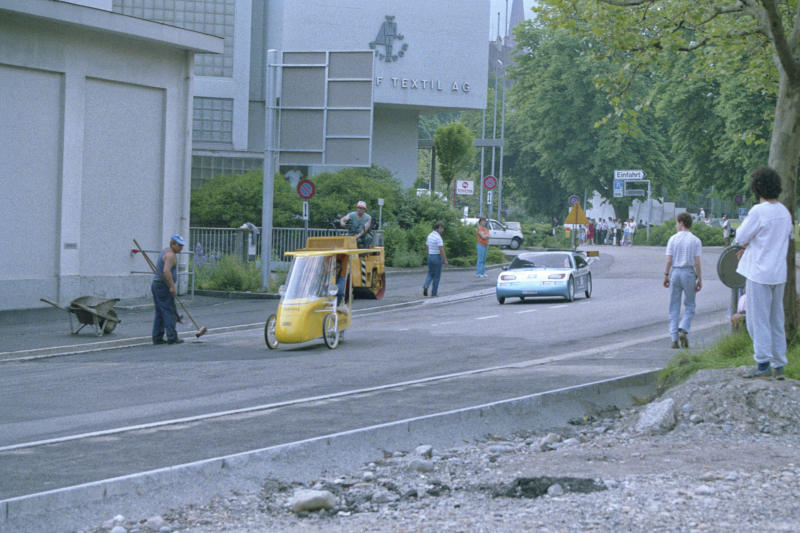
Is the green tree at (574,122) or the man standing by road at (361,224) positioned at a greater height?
the green tree at (574,122)

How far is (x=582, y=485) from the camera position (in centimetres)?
705

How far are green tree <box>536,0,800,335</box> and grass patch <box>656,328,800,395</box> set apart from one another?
2.94 ft

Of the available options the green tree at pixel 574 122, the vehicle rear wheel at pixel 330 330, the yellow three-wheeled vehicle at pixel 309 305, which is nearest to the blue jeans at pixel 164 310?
the yellow three-wheeled vehicle at pixel 309 305

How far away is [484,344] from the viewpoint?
56.5ft

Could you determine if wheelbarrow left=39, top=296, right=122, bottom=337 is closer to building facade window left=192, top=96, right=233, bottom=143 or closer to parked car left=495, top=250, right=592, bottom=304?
parked car left=495, top=250, right=592, bottom=304

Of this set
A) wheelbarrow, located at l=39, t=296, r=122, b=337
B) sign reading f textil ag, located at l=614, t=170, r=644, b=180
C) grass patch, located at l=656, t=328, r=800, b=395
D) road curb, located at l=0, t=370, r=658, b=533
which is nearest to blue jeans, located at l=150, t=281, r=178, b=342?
wheelbarrow, located at l=39, t=296, r=122, b=337

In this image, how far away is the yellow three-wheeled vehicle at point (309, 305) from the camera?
16703mm

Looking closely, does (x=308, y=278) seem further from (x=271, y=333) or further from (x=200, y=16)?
(x=200, y=16)

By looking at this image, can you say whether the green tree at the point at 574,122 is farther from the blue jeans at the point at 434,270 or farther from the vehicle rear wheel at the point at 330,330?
the vehicle rear wheel at the point at 330,330

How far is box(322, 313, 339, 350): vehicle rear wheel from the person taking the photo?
55.7ft

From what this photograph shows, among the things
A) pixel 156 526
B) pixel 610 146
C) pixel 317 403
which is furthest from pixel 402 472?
pixel 610 146

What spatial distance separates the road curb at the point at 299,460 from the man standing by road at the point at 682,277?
3.33 meters

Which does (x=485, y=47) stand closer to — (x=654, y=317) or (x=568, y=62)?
(x=568, y=62)

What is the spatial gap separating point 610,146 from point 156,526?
6770 cm
